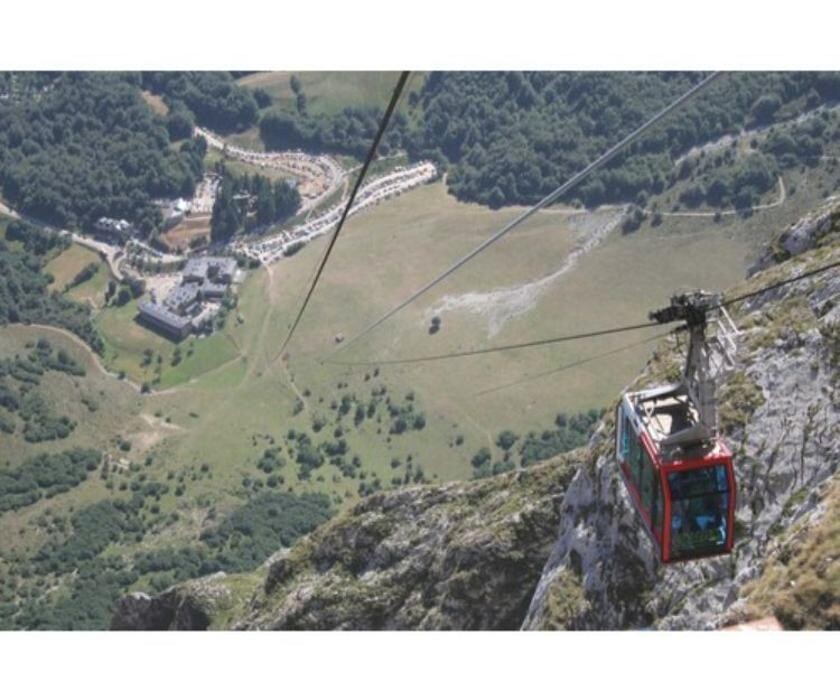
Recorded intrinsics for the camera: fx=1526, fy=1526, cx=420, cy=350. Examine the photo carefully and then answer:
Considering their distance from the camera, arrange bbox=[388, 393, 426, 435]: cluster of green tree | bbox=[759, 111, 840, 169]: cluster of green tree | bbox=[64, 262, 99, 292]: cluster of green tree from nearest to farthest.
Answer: bbox=[388, 393, 426, 435]: cluster of green tree < bbox=[759, 111, 840, 169]: cluster of green tree < bbox=[64, 262, 99, 292]: cluster of green tree

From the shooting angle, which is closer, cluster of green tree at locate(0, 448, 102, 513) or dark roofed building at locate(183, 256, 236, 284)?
cluster of green tree at locate(0, 448, 102, 513)

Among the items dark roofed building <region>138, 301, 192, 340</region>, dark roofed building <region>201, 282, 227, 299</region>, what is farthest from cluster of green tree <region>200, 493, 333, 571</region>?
dark roofed building <region>201, 282, 227, 299</region>

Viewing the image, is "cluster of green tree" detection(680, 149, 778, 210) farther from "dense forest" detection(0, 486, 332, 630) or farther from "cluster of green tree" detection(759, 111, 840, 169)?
"dense forest" detection(0, 486, 332, 630)

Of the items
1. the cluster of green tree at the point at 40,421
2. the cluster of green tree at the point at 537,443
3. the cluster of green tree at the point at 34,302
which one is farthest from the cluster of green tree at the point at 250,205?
the cluster of green tree at the point at 537,443

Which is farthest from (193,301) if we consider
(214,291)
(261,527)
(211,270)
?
(261,527)

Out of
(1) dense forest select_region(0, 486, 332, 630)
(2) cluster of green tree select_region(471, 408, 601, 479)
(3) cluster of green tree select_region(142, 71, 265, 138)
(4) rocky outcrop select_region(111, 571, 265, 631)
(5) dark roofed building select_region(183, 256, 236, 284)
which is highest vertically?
(3) cluster of green tree select_region(142, 71, 265, 138)

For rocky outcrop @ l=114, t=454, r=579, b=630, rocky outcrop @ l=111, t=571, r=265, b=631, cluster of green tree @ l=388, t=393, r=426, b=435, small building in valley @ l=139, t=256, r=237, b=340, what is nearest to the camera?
rocky outcrop @ l=114, t=454, r=579, b=630

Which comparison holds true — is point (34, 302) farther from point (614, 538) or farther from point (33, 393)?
point (614, 538)
